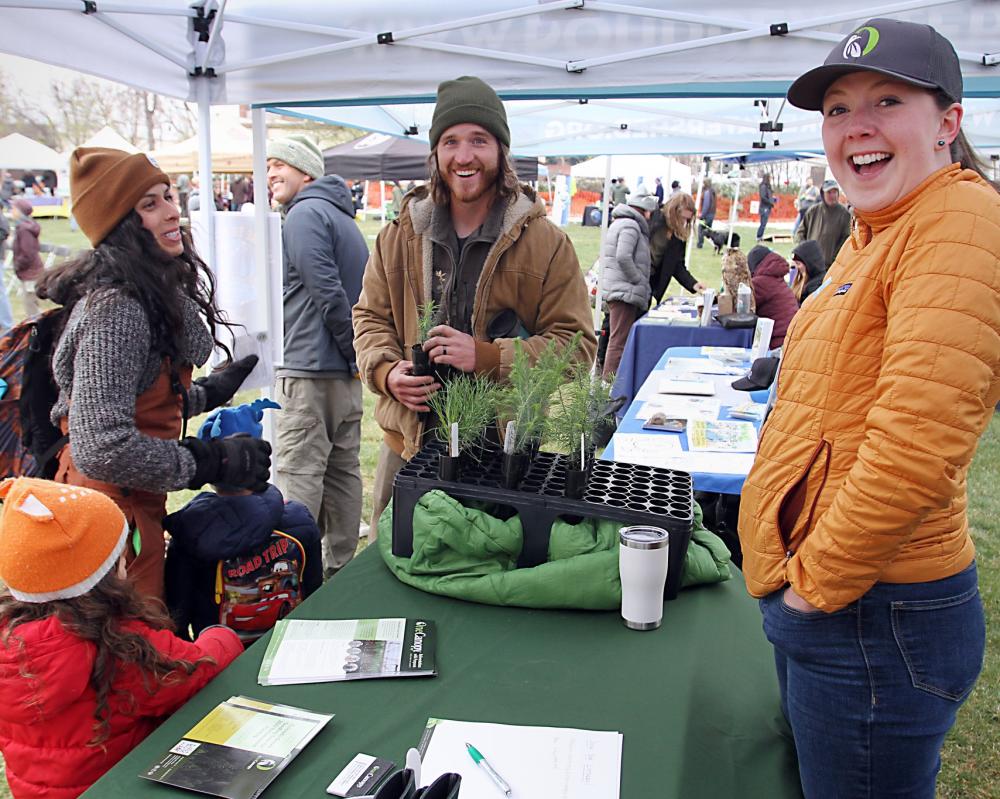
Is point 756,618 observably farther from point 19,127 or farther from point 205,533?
point 19,127

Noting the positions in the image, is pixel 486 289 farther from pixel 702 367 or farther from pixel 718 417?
pixel 702 367

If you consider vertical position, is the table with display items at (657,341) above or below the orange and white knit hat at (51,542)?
below

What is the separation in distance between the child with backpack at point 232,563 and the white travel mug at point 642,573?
0.91 metres

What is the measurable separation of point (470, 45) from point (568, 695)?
7.79 ft

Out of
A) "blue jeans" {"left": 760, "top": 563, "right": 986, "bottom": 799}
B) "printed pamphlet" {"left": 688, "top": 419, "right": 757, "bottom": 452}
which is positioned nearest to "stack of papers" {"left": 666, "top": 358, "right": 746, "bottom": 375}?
"printed pamphlet" {"left": 688, "top": 419, "right": 757, "bottom": 452}

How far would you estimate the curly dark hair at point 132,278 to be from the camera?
179 cm

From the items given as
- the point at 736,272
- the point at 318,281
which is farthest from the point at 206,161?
the point at 736,272

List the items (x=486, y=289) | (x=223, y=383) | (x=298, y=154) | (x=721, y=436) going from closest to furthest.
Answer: (x=486, y=289), (x=223, y=383), (x=721, y=436), (x=298, y=154)

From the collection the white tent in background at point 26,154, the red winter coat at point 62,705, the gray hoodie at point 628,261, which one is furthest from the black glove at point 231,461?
the white tent in background at point 26,154

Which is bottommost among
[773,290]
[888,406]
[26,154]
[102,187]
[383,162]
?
[773,290]

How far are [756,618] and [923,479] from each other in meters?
0.70

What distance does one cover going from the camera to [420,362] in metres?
1.98

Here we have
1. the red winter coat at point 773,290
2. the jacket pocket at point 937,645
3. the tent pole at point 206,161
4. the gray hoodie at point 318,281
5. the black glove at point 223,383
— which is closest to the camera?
the jacket pocket at point 937,645

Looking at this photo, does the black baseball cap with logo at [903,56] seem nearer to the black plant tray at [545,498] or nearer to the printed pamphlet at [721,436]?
the black plant tray at [545,498]
